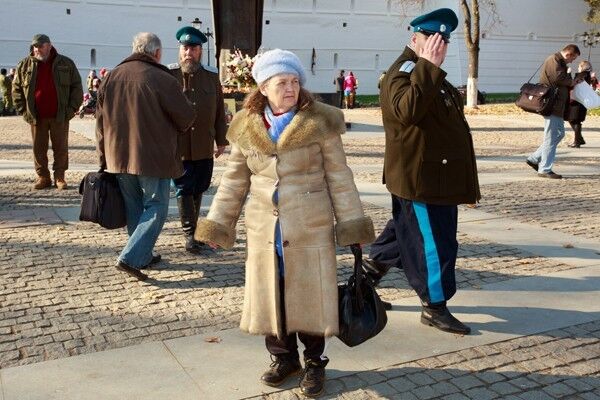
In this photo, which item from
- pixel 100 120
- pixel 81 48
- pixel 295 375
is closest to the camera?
pixel 295 375

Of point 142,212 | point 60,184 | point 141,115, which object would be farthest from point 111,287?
point 60,184

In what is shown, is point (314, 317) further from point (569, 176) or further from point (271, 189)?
point (569, 176)

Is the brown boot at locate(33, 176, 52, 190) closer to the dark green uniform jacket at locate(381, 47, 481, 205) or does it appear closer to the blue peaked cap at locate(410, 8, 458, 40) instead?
the dark green uniform jacket at locate(381, 47, 481, 205)

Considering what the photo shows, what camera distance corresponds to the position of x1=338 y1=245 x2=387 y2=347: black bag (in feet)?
11.5

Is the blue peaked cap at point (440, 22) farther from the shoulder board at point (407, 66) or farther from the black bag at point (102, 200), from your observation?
the black bag at point (102, 200)

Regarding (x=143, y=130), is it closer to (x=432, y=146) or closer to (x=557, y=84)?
(x=432, y=146)

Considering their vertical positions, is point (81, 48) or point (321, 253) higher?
point (81, 48)

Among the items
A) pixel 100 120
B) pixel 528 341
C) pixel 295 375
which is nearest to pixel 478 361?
pixel 528 341

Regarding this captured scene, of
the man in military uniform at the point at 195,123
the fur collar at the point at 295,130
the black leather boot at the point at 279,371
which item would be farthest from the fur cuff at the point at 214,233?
the man in military uniform at the point at 195,123

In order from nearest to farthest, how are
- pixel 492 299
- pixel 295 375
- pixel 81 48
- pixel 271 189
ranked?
pixel 271 189
pixel 295 375
pixel 492 299
pixel 81 48

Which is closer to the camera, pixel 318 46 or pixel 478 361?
pixel 478 361

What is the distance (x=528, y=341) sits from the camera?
4320 millimetres

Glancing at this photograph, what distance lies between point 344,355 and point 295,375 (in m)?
0.43

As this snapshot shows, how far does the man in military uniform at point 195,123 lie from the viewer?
20.1ft
